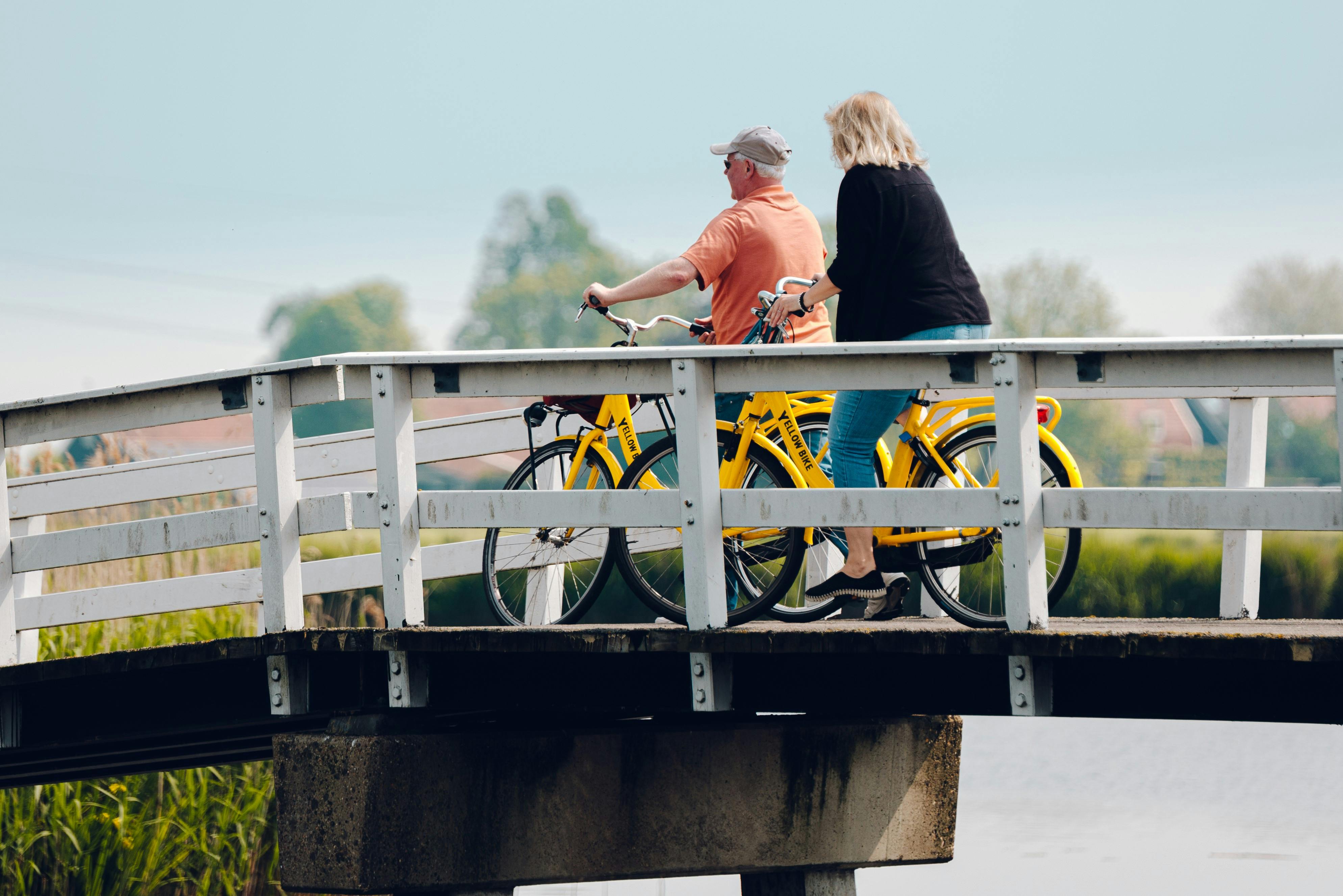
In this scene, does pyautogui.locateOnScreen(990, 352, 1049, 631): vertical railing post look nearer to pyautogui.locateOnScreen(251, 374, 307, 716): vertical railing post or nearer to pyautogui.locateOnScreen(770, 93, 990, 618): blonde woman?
pyautogui.locateOnScreen(770, 93, 990, 618): blonde woman

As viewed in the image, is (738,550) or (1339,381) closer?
(1339,381)

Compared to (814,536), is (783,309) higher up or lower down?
higher up

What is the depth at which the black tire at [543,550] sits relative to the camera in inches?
267

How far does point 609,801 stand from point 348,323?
367 feet

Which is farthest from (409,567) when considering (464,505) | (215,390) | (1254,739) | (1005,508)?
(1254,739)

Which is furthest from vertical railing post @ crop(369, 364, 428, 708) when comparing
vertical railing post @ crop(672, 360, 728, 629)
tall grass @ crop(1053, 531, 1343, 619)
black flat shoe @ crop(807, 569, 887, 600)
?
tall grass @ crop(1053, 531, 1343, 619)

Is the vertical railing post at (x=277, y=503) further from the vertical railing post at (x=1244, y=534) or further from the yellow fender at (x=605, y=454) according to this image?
the vertical railing post at (x=1244, y=534)

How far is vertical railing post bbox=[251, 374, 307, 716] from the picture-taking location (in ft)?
20.4

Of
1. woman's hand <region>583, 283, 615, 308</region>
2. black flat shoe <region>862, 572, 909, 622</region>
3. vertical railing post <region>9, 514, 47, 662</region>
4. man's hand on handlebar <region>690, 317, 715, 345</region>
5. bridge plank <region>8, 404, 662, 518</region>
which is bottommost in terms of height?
vertical railing post <region>9, 514, 47, 662</region>

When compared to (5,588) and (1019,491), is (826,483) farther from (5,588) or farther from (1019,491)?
(5,588)

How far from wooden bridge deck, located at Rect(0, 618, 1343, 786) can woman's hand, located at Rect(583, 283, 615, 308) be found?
1327 mm

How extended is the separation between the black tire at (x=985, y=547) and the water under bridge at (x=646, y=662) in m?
0.19

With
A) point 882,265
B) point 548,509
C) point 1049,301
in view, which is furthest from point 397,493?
point 1049,301

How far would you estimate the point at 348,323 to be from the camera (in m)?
116
